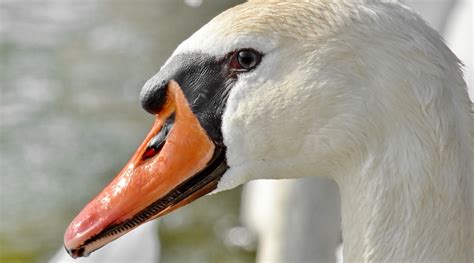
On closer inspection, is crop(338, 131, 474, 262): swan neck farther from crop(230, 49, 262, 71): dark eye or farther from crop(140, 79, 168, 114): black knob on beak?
crop(140, 79, 168, 114): black knob on beak

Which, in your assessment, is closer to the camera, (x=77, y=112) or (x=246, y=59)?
(x=246, y=59)

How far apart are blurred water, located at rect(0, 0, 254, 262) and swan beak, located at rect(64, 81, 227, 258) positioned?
9.04 ft

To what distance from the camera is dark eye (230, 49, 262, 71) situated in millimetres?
1789

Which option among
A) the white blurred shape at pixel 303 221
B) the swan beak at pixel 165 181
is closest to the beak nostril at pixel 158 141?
the swan beak at pixel 165 181

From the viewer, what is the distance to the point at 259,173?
6.23 feet

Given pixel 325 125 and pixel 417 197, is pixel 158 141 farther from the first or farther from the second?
pixel 417 197

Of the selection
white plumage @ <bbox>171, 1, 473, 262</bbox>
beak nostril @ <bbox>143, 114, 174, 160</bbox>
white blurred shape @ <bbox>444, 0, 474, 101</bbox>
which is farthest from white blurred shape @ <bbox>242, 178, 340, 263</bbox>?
white plumage @ <bbox>171, 1, 473, 262</bbox>

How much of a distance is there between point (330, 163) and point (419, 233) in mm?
200

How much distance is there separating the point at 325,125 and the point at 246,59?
0.57 feet

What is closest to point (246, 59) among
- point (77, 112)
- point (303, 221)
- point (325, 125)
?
point (325, 125)

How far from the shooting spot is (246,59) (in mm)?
1797

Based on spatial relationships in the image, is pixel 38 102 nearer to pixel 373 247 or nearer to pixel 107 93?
pixel 107 93

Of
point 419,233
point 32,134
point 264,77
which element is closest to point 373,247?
point 419,233

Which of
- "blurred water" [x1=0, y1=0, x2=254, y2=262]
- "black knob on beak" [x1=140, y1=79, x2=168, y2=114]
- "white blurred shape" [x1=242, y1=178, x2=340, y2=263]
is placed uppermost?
"black knob on beak" [x1=140, y1=79, x2=168, y2=114]
